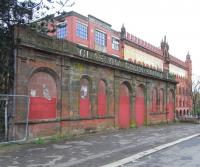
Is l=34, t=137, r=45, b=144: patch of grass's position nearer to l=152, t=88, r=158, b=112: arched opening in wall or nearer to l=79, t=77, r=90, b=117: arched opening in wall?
l=79, t=77, r=90, b=117: arched opening in wall

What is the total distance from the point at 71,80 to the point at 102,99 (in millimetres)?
4363

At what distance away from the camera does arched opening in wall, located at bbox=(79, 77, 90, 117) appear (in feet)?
78.6

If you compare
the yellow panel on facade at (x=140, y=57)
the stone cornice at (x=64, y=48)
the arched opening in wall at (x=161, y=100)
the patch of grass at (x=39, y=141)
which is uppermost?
the yellow panel on facade at (x=140, y=57)

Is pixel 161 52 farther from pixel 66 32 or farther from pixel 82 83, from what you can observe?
pixel 82 83

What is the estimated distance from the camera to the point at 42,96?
66.7ft

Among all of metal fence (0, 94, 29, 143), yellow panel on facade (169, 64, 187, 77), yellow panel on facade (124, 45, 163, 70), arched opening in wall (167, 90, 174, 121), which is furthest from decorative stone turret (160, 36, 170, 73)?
metal fence (0, 94, 29, 143)

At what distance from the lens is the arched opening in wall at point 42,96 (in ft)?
64.3

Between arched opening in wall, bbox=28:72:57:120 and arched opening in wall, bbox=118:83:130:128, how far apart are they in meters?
8.90

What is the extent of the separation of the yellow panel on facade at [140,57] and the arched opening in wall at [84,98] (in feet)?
91.6

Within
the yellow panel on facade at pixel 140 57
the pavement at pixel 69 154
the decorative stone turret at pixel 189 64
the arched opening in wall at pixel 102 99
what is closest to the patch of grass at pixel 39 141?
the pavement at pixel 69 154

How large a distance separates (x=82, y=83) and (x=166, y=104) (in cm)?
1884

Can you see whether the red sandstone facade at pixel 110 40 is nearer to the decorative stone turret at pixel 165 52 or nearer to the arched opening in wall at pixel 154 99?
the decorative stone turret at pixel 165 52

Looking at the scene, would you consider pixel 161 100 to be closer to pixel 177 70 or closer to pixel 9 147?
pixel 9 147

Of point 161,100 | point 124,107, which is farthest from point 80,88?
point 161,100
